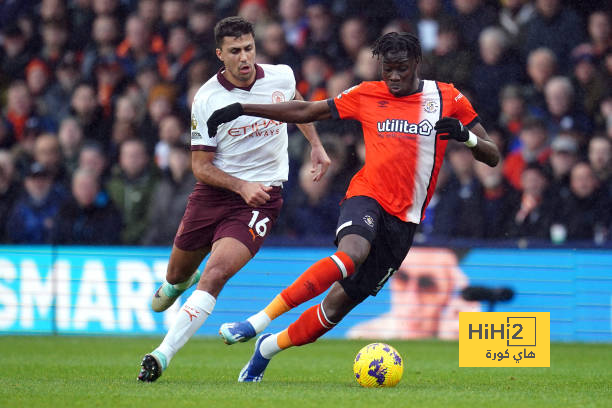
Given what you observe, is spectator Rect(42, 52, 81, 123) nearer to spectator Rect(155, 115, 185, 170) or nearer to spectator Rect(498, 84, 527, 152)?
spectator Rect(155, 115, 185, 170)

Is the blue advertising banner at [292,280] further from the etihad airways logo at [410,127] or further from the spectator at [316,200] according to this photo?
the etihad airways logo at [410,127]

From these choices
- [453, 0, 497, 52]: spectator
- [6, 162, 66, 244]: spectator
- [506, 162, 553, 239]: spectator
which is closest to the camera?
[506, 162, 553, 239]: spectator

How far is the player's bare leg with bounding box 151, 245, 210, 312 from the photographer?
802 centimetres

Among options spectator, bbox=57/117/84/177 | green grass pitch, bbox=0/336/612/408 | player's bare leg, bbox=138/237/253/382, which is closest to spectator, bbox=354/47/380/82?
green grass pitch, bbox=0/336/612/408

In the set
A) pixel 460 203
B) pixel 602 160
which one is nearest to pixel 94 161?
pixel 460 203

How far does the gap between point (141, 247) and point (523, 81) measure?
5149 millimetres

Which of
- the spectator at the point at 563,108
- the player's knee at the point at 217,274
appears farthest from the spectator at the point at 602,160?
the player's knee at the point at 217,274

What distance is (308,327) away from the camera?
7.09m

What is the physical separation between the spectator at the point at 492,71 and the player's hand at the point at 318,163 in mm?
5046

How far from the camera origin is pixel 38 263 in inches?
513

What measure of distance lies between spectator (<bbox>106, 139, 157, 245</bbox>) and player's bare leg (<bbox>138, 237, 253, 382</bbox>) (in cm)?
633

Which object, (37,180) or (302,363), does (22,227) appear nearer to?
(37,180)

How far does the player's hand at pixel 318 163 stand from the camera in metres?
7.72

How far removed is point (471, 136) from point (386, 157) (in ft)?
2.03
